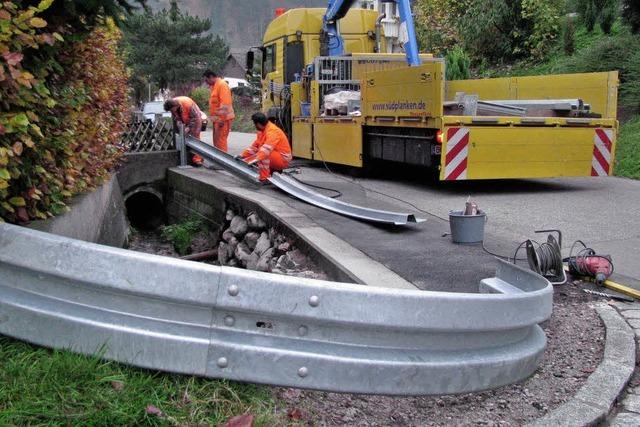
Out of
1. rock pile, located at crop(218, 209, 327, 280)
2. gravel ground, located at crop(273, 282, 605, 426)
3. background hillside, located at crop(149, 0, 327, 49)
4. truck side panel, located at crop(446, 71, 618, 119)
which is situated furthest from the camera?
background hillside, located at crop(149, 0, 327, 49)

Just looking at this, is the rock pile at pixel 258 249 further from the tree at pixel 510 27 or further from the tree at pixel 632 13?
the tree at pixel 510 27

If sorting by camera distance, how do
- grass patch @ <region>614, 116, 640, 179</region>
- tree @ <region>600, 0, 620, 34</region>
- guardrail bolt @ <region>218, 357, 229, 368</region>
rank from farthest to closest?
tree @ <region>600, 0, 620, 34</region>
grass patch @ <region>614, 116, 640, 179</region>
guardrail bolt @ <region>218, 357, 229, 368</region>

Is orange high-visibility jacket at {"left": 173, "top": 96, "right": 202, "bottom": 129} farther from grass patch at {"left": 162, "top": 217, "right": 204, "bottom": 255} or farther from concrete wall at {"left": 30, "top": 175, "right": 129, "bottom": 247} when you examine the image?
concrete wall at {"left": 30, "top": 175, "right": 129, "bottom": 247}

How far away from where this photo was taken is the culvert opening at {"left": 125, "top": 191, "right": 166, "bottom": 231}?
12.0m

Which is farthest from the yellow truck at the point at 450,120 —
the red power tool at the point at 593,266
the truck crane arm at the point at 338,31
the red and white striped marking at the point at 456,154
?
the red power tool at the point at 593,266

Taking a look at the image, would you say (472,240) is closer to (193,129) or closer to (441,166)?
(441,166)

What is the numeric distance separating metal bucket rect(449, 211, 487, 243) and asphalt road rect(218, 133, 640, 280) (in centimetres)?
25

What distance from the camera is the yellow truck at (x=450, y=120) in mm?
9906

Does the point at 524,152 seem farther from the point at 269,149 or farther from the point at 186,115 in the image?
the point at 186,115

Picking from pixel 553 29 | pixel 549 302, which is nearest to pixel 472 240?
pixel 549 302

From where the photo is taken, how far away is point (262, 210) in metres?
7.83

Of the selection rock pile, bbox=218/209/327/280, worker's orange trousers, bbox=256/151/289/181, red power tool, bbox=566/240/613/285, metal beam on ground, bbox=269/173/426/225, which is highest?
worker's orange trousers, bbox=256/151/289/181

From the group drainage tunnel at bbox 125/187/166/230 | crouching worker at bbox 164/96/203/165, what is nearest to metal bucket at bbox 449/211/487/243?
crouching worker at bbox 164/96/203/165

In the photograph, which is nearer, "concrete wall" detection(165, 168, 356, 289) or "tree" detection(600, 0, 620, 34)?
"concrete wall" detection(165, 168, 356, 289)
